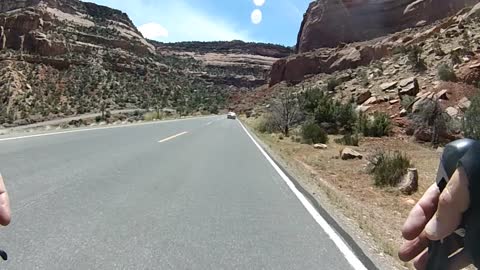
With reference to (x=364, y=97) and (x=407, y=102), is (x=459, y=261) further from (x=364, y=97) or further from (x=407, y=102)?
(x=364, y=97)

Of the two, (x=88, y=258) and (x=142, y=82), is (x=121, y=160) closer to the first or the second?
(x=88, y=258)

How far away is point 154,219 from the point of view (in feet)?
23.6

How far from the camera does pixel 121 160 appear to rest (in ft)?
45.9

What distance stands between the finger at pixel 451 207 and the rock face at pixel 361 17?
72.9m

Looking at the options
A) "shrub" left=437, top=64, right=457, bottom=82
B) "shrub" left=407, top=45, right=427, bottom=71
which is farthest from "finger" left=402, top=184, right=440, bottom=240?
"shrub" left=407, top=45, right=427, bottom=71

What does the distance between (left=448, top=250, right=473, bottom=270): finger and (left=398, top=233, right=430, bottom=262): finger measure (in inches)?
6.1

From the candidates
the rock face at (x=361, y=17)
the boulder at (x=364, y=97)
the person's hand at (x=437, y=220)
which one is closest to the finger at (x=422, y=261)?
the person's hand at (x=437, y=220)

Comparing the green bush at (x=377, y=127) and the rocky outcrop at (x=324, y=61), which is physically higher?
the rocky outcrop at (x=324, y=61)

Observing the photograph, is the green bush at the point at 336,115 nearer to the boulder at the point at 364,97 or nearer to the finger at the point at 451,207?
the boulder at the point at 364,97

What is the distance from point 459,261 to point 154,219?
518 centimetres

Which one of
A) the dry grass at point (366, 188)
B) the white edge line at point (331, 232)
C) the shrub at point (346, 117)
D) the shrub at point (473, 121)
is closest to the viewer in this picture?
the white edge line at point (331, 232)

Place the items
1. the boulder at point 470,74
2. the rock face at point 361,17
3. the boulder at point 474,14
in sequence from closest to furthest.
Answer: the boulder at point 470,74 → the boulder at point 474,14 → the rock face at point 361,17

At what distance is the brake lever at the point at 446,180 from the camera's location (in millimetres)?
2467

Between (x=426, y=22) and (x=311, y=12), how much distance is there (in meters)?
40.9
